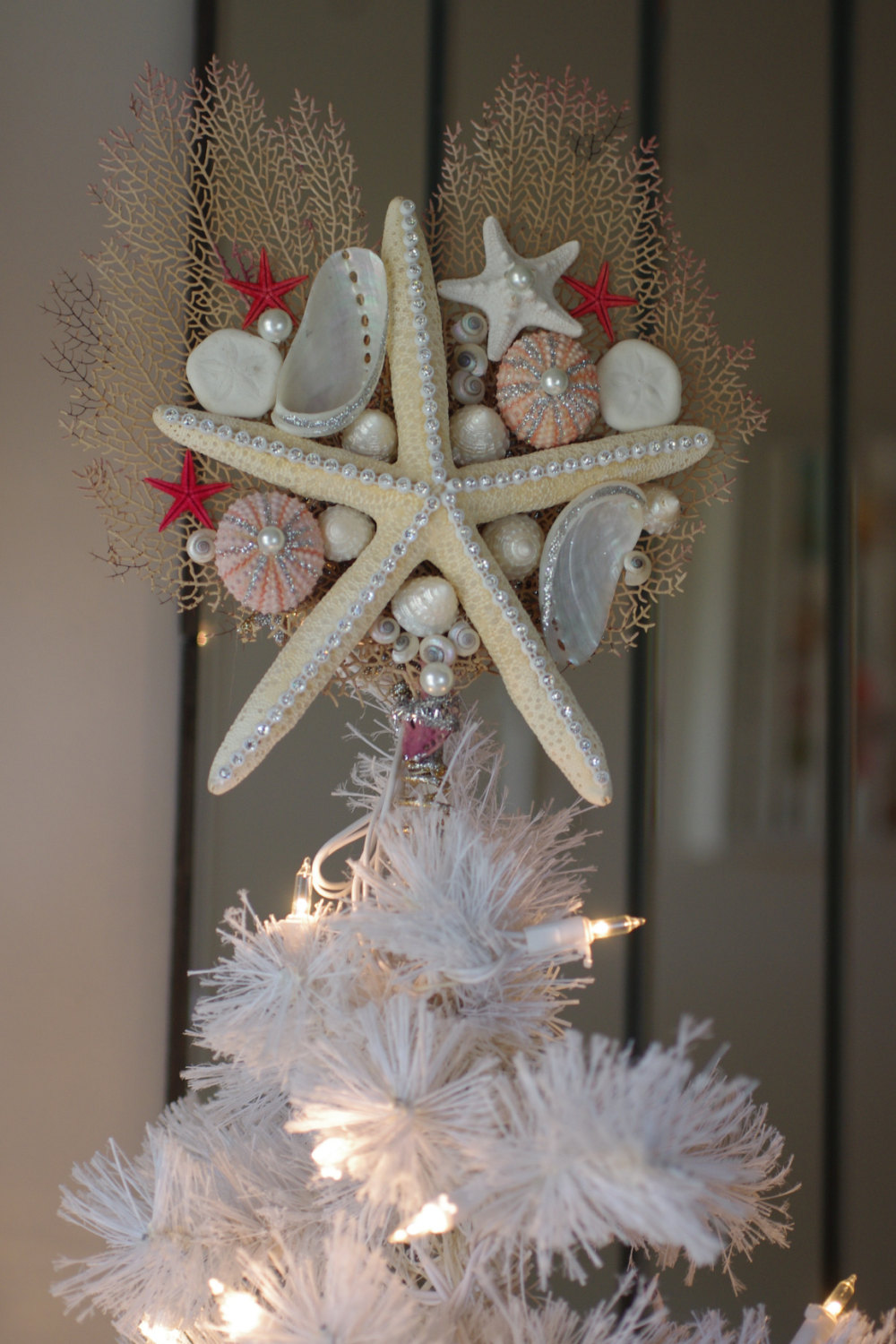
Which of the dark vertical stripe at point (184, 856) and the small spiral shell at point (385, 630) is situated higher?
the small spiral shell at point (385, 630)

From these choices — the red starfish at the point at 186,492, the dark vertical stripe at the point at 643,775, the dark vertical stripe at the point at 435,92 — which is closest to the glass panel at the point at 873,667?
the dark vertical stripe at the point at 643,775

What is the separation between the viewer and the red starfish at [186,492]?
68cm

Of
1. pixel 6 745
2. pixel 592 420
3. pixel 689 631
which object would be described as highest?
pixel 592 420

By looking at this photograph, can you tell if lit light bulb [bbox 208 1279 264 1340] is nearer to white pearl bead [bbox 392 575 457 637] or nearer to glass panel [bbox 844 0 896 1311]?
white pearl bead [bbox 392 575 457 637]

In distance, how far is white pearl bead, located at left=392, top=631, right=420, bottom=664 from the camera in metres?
0.67

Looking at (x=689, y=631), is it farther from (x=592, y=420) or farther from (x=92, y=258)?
(x=92, y=258)

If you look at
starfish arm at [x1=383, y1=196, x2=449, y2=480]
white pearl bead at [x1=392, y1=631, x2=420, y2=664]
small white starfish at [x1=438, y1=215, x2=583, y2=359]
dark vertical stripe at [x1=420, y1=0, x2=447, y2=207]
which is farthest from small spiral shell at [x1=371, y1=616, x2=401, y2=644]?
dark vertical stripe at [x1=420, y1=0, x2=447, y2=207]

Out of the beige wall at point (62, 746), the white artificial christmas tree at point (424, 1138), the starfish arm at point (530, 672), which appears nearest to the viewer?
the white artificial christmas tree at point (424, 1138)

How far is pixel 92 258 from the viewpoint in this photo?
70 centimetres

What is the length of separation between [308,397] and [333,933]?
379mm

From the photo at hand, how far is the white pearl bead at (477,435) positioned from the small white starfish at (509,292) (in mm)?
48

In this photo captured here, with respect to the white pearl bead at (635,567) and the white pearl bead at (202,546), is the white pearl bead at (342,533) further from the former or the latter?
the white pearl bead at (635,567)

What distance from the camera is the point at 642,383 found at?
690 mm

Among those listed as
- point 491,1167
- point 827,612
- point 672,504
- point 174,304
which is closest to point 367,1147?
point 491,1167
